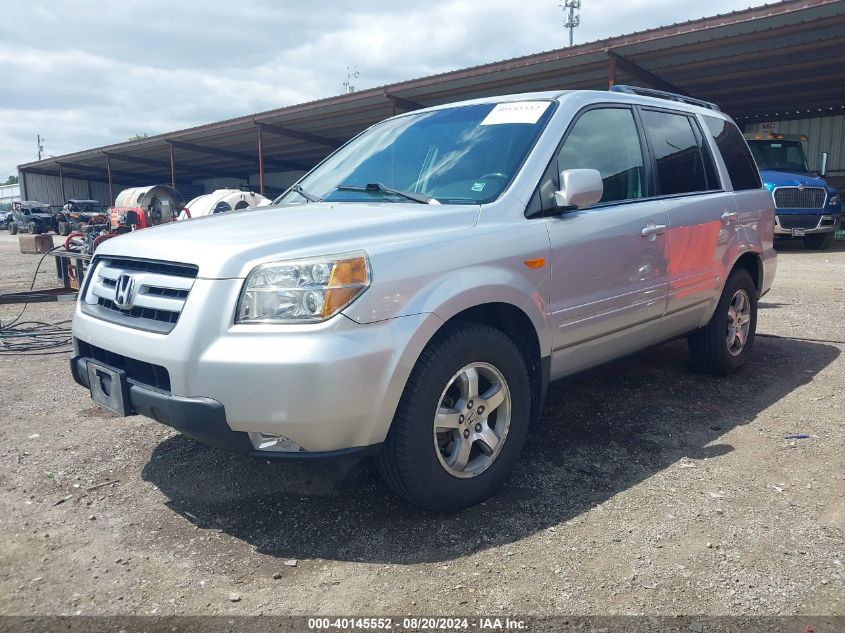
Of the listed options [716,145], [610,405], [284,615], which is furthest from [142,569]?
[716,145]

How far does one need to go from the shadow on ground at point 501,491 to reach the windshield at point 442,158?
1384 millimetres

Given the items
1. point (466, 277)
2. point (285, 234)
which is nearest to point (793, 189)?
point (466, 277)

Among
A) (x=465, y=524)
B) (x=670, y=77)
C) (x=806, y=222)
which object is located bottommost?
(x=465, y=524)

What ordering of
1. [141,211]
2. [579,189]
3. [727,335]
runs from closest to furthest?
[579,189]
[727,335]
[141,211]

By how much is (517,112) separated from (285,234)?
1.50 meters

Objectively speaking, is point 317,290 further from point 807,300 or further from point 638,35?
point 638,35

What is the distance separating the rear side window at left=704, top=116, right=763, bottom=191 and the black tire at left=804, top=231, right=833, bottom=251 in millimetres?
11968

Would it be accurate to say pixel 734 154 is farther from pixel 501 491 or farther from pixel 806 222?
pixel 806 222

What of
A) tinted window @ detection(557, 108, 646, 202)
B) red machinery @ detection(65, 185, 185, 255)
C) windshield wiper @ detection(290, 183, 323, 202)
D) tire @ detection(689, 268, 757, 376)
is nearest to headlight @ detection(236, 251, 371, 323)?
windshield wiper @ detection(290, 183, 323, 202)

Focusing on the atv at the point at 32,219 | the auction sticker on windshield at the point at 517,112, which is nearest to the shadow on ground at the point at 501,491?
the auction sticker on windshield at the point at 517,112

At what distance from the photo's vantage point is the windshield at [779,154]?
14.7 metres

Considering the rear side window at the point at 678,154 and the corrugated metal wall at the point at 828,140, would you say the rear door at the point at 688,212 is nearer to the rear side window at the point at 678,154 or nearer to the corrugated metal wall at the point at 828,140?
the rear side window at the point at 678,154

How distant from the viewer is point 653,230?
3711 millimetres

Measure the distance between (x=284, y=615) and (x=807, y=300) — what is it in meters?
7.96
